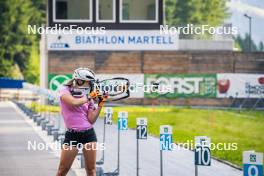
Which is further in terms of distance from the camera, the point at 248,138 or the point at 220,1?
the point at 220,1

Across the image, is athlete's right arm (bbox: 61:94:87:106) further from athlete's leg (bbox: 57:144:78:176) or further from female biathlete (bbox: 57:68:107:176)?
athlete's leg (bbox: 57:144:78:176)

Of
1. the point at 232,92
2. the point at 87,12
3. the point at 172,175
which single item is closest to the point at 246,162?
the point at 172,175

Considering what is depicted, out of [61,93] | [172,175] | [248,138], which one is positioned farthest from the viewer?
[248,138]

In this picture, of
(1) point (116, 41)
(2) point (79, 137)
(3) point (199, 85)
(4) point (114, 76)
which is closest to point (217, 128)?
(4) point (114, 76)

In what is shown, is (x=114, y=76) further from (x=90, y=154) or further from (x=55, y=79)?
(x=90, y=154)

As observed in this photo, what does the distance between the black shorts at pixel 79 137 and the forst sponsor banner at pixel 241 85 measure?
42.8 meters

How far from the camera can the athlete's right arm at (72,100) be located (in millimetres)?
12453

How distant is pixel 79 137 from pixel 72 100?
54 cm

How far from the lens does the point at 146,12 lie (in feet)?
176

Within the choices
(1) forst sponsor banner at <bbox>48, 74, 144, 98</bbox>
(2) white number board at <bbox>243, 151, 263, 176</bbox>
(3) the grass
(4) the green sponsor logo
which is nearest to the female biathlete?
(2) white number board at <bbox>243, 151, 263, 176</bbox>

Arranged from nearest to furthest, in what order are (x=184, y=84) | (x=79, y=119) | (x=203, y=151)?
(x=203, y=151) → (x=79, y=119) → (x=184, y=84)

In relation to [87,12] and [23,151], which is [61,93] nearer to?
[23,151]

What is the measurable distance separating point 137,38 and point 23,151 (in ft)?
102

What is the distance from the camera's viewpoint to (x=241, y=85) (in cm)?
5566
